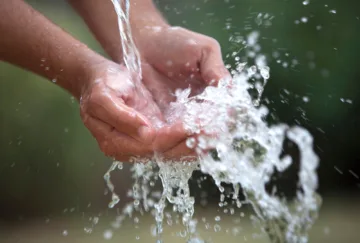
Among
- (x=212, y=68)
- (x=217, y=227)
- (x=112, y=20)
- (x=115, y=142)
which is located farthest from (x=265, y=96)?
(x=115, y=142)

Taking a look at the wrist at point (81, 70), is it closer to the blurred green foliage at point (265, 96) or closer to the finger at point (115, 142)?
the finger at point (115, 142)

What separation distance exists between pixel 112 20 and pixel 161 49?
0.12m

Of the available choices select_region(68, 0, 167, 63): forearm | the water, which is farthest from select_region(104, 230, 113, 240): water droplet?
select_region(68, 0, 167, 63): forearm

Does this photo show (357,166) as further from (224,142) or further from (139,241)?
(224,142)

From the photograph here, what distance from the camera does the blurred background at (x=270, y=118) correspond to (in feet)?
7.82

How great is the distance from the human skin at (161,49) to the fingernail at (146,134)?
0.19ft

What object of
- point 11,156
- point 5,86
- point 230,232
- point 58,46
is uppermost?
point 58,46

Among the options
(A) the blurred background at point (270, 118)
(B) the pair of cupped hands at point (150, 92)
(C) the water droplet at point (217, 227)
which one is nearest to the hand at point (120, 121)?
(B) the pair of cupped hands at point (150, 92)

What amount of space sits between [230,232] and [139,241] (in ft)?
1.30

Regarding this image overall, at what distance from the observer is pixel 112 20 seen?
97 centimetres

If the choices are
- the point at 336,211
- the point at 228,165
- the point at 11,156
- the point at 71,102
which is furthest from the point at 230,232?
the point at 228,165

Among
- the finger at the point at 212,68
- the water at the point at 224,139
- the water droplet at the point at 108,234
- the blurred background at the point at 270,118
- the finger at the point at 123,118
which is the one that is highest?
the finger at the point at 123,118

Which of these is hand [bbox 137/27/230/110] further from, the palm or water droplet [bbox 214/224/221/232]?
water droplet [bbox 214/224/221/232]

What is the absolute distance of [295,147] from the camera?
2244mm
